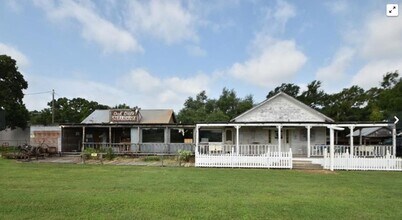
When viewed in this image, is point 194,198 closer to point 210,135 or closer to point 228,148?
point 228,148

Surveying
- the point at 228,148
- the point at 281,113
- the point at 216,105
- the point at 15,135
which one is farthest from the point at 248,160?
the point at 216,105

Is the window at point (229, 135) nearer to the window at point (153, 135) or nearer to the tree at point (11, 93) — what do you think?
the window at point (153, 135)

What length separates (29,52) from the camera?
22.5 meters

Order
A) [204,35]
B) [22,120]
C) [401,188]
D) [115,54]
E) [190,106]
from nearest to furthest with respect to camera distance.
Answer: [401,188]
[204,35]
[115,54]
[22,120]
[190,106]

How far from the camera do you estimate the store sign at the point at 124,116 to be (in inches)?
1050

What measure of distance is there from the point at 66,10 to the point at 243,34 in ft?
34.9

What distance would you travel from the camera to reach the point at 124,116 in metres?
26.9

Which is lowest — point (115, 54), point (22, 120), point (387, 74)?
point (22, 120)

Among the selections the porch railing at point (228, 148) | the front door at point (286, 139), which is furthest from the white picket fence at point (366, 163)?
the front door at point (286, 139)

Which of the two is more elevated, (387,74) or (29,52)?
(387,74)

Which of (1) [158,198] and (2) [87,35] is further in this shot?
(2) [87,35]

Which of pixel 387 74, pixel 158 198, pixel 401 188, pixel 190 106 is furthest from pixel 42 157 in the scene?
pixel 387 74

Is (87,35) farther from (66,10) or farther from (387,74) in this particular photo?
(387,74)

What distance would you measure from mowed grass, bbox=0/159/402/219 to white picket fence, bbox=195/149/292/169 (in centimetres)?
514
